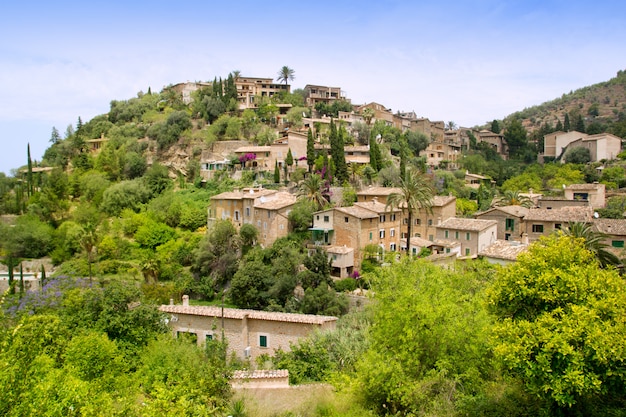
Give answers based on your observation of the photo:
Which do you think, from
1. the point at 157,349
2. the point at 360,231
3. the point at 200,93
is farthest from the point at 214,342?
the point at 200,93

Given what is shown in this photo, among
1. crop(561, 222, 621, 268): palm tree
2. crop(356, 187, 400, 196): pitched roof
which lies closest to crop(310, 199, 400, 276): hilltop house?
crop(356, 187, 400, 196): pitched roof

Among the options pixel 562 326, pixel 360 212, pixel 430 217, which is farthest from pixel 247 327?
pixel 430 217

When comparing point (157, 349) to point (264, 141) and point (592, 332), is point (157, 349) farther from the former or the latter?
point (264, 141)

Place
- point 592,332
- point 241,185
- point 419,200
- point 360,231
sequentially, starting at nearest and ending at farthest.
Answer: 1. point 592,332
2. point 419,200
3. point 360,231
4. point 241,185

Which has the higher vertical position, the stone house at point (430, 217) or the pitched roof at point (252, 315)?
the stone house at point (430, 217)

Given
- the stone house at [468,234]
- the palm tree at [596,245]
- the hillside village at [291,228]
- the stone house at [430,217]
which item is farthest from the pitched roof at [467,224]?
the palm tree at [596,245]

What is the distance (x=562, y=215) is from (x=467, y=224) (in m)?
7.47

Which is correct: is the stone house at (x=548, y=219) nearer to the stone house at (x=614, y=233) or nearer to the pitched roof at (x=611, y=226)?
the pitched roof at (x=611, y=226)

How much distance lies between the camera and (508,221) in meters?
38.3

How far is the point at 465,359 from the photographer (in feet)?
46.3

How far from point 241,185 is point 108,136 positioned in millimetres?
31966

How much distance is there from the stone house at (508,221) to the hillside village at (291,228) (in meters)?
0.11

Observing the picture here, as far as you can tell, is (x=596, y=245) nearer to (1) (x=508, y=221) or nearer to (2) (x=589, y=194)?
(1) (x=508, y=221)

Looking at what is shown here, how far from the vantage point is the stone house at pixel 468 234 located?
34.6 m
